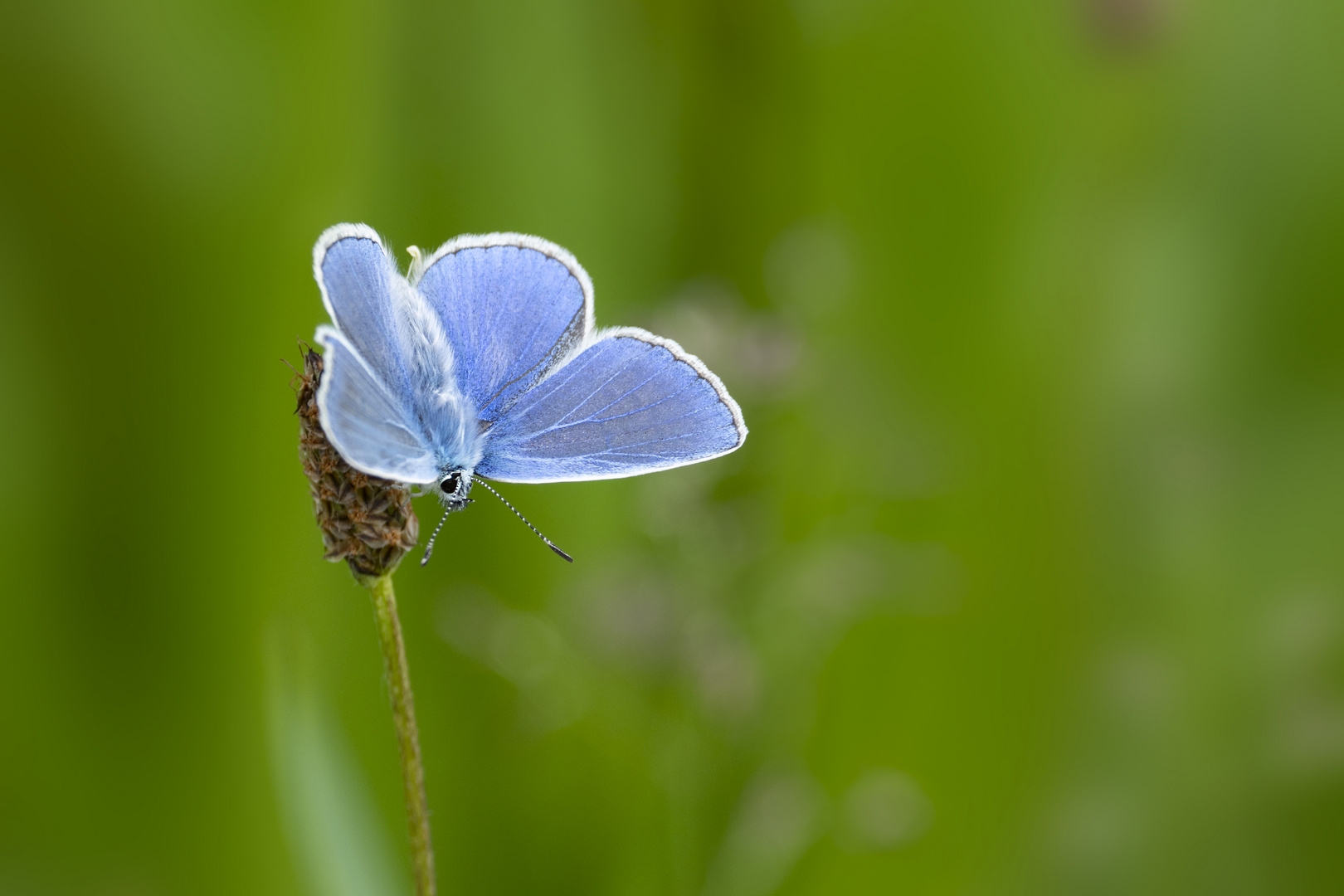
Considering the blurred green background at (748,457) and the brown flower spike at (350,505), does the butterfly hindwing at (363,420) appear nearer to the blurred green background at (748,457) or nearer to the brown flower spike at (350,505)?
the brown flower spike at (350,505)

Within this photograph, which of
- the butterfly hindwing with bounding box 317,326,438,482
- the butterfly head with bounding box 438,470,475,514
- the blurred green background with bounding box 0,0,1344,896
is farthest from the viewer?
the blurred green background with bounding box 0,0,1344,896

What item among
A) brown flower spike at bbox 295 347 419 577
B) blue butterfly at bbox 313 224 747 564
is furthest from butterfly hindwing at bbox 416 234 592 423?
brown flower spike at bbox 295 347 419 577

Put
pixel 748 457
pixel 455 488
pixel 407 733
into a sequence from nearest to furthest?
pixel 407 733, pixel 455 488, pixel 748 457

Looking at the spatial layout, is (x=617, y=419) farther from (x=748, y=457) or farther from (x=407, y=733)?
(x=748, y=457)

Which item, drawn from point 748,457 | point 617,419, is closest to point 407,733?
point 617,419

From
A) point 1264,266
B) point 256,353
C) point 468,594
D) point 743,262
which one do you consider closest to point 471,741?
point 468,594

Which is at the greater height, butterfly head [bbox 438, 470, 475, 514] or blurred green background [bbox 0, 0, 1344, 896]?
blurred green background [bbox 0, 0, 1344, 896]

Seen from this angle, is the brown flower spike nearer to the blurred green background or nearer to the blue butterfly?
the blue butterfly
